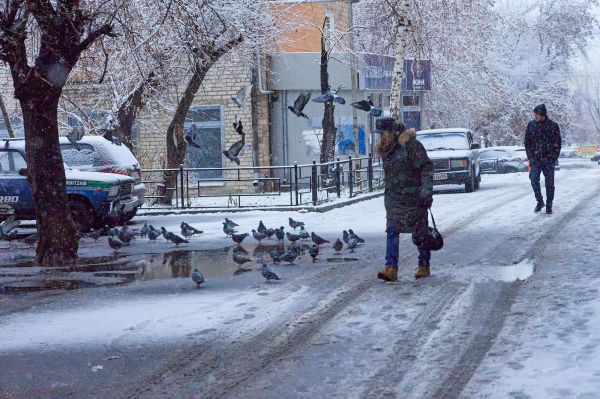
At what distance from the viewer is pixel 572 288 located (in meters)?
9.71

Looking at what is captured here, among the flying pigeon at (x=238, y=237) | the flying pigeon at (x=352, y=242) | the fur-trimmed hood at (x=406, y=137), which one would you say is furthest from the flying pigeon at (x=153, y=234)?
the fur-trimmed hood at (x=406, y=137)

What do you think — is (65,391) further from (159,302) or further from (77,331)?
(159,302)

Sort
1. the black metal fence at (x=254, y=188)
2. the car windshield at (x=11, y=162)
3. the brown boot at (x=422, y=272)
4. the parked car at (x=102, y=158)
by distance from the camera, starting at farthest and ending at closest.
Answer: the black metal fence at (x=254, y=188) < the parked car at (x=102, y=158) < the car windshield at (x=11, y=162) < the brown boot at (x=422, y=272)

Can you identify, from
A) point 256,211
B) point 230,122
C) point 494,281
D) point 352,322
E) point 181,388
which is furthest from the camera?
point 230,122

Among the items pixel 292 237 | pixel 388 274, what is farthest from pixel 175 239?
pixel 388 274

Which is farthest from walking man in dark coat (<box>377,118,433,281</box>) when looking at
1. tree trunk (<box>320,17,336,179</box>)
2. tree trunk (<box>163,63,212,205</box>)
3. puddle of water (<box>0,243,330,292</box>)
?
tree trunk (<box>320,17,336,179</box>)

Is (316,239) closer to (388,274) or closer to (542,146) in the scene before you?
(388,274)

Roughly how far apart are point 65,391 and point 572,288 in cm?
511

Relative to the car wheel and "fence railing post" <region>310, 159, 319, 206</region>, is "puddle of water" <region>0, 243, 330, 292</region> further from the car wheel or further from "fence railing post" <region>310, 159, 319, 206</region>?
the car wheel

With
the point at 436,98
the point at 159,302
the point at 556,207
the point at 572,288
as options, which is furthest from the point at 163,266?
the point at 436,98

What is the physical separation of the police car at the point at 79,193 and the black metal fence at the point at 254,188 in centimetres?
340

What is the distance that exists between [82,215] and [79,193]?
1.35 ft

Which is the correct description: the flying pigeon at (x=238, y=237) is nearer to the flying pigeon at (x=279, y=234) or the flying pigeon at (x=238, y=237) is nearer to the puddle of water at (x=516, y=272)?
the flying pigeon at (x=279, y=234)

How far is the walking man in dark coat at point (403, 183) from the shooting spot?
10531 millimetres
